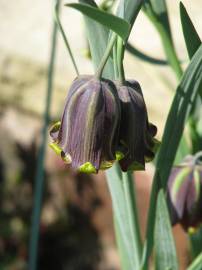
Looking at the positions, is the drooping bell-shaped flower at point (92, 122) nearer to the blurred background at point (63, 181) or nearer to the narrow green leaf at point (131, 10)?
the narrow green leaf at point (131, 10)

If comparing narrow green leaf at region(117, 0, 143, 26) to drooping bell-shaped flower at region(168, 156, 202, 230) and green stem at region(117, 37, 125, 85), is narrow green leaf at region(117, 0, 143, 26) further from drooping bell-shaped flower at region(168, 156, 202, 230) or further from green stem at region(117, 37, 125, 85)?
drooping bell-shaped flower at region(168, 156, 202, 230)

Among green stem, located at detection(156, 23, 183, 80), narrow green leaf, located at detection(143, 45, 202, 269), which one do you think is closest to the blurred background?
green stem, located at detection(156, 23, 183, 80)

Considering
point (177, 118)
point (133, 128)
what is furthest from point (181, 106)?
point (133, 128)

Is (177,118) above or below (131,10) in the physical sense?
below

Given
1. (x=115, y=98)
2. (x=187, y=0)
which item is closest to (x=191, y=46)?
(x=115, y=98)

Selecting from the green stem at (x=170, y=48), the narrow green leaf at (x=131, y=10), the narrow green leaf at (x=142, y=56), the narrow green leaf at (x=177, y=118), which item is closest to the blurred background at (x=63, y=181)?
the narrow green leaf at (x=142, y=56)

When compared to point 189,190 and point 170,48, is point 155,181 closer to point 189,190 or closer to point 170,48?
point 189,190

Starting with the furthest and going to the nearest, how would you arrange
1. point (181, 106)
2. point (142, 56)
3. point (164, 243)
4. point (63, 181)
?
point (63, 181) < point (142, 56) < point (164, 243) < point (181, 106)
